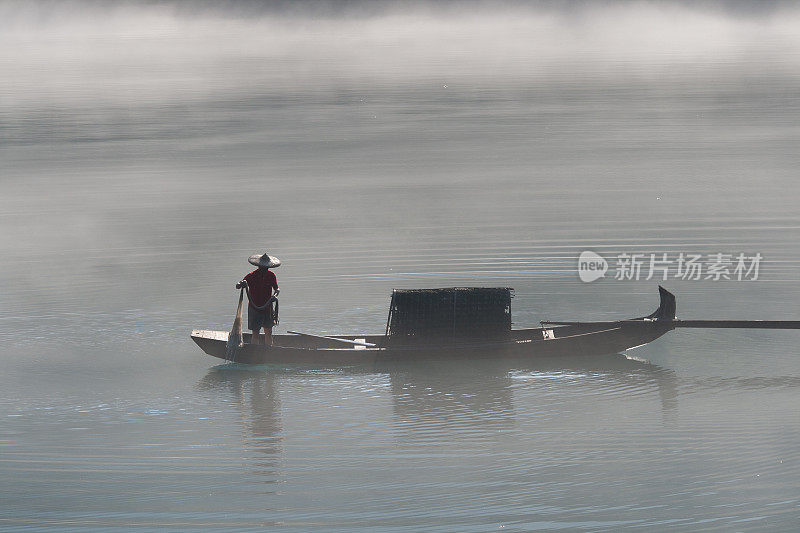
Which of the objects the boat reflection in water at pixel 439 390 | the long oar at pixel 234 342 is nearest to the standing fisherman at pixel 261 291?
the long oar at pixel 234 342

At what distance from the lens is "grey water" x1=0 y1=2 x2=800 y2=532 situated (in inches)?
441

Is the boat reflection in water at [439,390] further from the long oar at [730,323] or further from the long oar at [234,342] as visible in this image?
the long oar at [730,323]

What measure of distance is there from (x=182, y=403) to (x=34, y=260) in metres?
9.25

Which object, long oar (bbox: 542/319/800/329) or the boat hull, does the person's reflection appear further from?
long oar (bbox: 542/319/800/329)

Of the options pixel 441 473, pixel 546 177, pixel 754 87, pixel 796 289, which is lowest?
pixel 441 473

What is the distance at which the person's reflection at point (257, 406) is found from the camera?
1230 centimetres

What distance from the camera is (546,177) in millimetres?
30734

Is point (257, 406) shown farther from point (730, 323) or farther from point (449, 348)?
point (730, 323)

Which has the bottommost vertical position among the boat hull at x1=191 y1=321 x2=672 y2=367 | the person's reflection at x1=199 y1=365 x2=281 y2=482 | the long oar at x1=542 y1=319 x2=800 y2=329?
the person's reflection at x1=199 y1=365 x2=281 y2=482

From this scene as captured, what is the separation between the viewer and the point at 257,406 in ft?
46.2

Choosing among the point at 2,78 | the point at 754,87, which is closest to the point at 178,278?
the point at 754,87

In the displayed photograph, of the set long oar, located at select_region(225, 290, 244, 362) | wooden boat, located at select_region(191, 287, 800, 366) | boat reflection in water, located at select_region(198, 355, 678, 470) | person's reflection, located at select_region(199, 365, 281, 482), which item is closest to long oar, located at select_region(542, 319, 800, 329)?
wooden boat, located at select_region(191, 287, 800, 366)

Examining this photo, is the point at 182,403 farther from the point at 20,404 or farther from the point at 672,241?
the point at 672,241

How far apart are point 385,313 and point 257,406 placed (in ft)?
13.9
